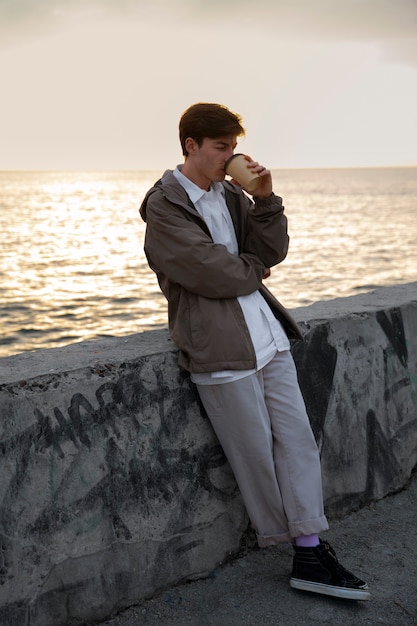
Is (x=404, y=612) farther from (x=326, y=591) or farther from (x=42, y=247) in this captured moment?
(x=42, y=247)

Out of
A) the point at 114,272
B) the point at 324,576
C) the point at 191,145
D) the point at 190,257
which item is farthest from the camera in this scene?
the point at 114,272

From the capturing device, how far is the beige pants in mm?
3197

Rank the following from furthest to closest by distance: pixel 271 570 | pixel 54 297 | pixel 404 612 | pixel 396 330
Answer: pixel 54 297 → pixel 396 330 → pixel 271 570 → pixel 404 612

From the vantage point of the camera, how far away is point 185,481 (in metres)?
3.25

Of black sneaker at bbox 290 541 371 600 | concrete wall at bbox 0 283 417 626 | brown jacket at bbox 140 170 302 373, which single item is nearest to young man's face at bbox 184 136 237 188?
brown jacket at bbox 140 170 302 373

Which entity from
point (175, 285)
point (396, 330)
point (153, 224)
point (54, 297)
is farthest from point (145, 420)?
point (54, 297)

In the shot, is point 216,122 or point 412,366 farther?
point 412,366

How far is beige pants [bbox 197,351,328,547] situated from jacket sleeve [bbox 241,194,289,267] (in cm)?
43

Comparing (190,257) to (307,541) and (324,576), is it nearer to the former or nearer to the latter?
(307,541)

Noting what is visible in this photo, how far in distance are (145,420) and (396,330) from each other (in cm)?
153

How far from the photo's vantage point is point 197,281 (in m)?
3.07

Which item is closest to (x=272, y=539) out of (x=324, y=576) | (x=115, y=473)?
(x=324, y=576)

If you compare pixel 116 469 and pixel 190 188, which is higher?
pixel 190 188

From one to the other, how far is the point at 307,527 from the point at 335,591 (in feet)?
0.86
